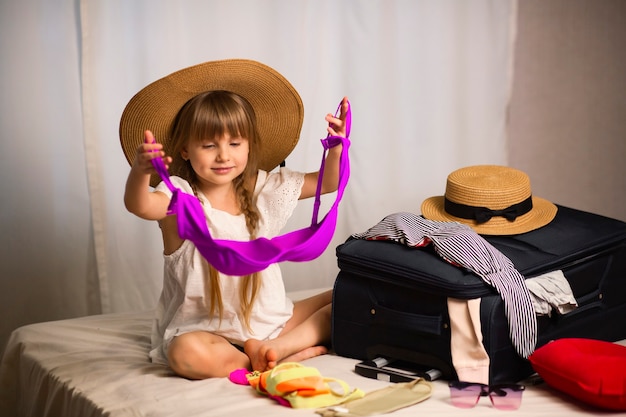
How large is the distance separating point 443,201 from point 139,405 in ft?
3.21

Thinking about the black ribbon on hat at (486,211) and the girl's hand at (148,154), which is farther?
the black ribbon on hat at (486,211)

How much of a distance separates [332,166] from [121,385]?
0.68 metres

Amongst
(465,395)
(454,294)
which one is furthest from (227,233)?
(465,395)

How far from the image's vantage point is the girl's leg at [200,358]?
1.80 m

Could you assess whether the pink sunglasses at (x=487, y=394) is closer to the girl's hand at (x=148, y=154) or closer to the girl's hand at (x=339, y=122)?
the girl's hand at (x=339, y=122)

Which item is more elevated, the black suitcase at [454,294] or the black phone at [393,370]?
the black suitcase at [454,294]

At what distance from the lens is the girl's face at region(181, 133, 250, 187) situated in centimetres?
188

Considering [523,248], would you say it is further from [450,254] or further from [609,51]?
[609,51]

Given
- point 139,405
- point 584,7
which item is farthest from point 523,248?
point 584,7

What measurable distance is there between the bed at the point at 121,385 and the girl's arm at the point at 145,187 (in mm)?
358

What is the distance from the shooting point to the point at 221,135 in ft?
6.17

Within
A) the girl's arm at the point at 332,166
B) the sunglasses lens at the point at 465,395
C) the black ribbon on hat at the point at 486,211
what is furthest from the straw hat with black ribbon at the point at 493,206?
the sunglasses lens at the point at 465,395

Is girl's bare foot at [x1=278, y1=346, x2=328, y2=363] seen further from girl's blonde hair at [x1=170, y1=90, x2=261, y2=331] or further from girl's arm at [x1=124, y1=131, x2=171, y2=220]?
girl's arm at [x1=124, y1=131, x2=171, y2=220]

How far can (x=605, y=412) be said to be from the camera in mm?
1597
